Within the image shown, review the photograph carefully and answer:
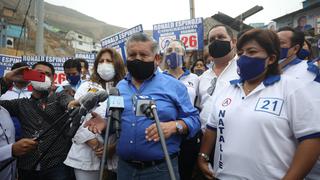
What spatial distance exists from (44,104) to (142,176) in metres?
1.54

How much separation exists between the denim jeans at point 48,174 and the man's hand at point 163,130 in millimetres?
1589

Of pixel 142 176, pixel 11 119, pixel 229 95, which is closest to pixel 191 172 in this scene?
pixel 142 176

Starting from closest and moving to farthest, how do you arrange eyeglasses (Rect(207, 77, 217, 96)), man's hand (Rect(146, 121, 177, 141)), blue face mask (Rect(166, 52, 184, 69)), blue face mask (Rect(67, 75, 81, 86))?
man's hand (Rect(146, 121, 177, 141))
eyeglasses (Rect(207, 77, 217, 96))
blue face mask (Rect(166, 52, 184, 69))
blue face mask (Rect(67, 75, 81, 86))

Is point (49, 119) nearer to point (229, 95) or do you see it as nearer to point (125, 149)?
point (125, 149)

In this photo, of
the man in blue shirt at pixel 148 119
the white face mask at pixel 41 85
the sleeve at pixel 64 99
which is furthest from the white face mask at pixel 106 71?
the man in blue shirt at pixel 148 119

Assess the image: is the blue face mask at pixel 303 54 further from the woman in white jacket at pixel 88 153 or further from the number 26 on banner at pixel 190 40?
the number 26 on banner at pixel 190 40

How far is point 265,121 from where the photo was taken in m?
2.14

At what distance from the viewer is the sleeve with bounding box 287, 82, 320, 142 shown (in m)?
2.06

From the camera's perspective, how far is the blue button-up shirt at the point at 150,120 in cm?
264

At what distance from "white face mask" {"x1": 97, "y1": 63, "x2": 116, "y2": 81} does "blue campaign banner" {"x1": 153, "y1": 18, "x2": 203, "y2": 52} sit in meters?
4.94

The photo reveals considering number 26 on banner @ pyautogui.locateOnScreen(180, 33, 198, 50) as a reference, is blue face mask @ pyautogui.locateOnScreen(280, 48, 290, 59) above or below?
below

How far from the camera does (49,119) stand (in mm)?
3400

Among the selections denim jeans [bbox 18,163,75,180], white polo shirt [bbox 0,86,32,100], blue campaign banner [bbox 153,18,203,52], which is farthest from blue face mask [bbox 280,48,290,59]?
blue campaign banner [bbox 153,18,203,52]

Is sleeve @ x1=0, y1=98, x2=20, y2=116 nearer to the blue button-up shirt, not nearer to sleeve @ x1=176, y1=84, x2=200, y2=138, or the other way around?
the blue button-up shirt
